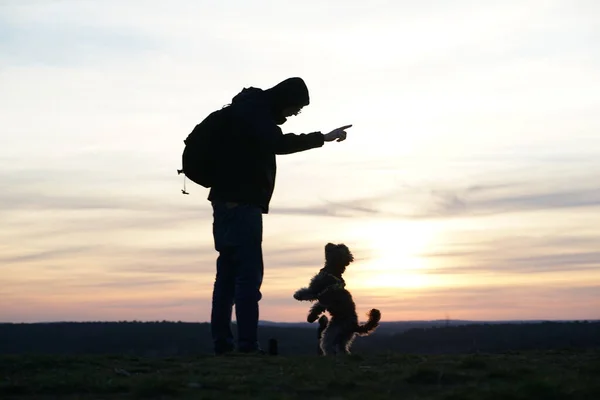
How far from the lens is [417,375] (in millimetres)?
6918

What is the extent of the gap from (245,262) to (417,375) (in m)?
3.67

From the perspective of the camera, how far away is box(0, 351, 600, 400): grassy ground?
6141 millimetres

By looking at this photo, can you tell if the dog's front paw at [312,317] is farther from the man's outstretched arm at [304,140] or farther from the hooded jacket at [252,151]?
the man's outstretched arm at [304,140]

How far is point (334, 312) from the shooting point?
12039 mm

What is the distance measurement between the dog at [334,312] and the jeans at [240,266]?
1741 millimetres

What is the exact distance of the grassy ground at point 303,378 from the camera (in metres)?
6.14

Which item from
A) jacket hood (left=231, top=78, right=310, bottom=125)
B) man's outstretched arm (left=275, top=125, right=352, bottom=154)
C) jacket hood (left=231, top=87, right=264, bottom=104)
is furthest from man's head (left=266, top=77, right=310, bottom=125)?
man's outstretched arm (left=275, top=125, right=352, bottom=154)

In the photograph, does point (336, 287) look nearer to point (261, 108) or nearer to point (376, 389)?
point (261, 108)

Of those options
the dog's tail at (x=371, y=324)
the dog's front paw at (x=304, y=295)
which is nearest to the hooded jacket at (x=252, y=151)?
the dog's front paw at (x=304, y=295)

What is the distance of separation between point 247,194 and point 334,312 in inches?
101

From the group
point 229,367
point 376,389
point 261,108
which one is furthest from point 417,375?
point 261,108

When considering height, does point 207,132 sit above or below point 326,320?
above

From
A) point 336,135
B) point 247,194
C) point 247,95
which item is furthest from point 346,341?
point 247,95

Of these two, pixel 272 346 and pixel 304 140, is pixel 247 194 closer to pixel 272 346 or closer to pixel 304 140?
pixel 304 140
